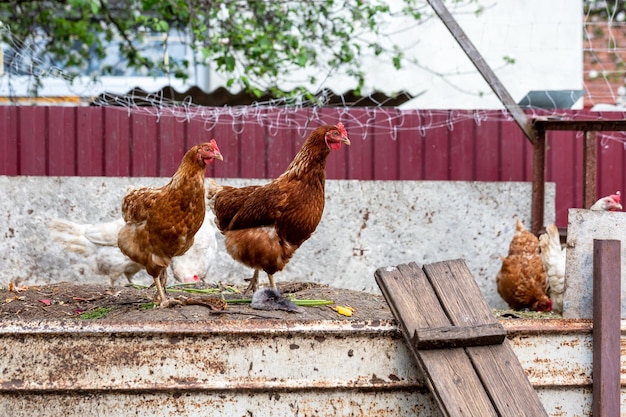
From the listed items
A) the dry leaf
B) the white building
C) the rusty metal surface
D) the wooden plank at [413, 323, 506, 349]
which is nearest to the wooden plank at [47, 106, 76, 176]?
the white building

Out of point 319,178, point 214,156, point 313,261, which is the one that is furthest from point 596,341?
point 313,261

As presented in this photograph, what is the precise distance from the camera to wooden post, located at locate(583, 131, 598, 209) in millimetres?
7691

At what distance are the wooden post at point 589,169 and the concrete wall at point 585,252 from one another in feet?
13.5

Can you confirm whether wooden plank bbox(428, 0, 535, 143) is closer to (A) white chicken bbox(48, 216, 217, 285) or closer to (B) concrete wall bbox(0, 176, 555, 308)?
(B) concrete wall bbox(0, 176, 555, 308)

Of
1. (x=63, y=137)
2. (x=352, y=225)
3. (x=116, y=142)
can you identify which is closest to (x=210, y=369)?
(x=352, y=225)

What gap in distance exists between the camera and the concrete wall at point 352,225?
764 centimetres

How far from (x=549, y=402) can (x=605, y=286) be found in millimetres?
554

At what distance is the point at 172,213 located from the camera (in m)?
4.56

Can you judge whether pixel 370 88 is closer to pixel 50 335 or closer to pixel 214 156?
pixel 214 156

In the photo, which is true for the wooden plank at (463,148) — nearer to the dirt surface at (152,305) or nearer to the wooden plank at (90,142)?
the dirt surface at (152,305)

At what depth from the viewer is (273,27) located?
9.34m

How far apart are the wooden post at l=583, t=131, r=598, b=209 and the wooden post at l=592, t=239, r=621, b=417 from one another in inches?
168

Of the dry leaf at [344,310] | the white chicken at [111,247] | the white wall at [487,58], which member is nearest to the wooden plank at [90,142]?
the white chicken at [111,247]

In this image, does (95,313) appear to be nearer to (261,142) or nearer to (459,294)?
(459,294)
